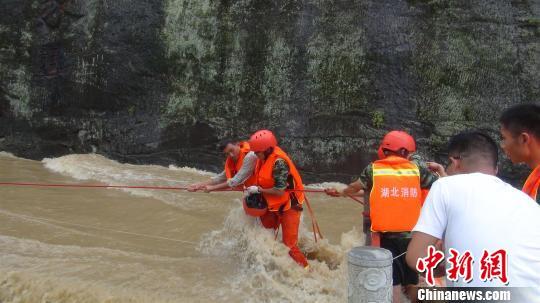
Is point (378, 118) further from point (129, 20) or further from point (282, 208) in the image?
point (129, 20)

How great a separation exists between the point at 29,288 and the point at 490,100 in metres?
8.38

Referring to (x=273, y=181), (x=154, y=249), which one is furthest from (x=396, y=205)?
(x=154, y=249)

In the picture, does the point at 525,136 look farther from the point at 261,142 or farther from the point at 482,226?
the point at 261,142

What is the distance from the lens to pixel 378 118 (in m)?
9.45

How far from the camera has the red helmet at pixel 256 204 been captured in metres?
4.46

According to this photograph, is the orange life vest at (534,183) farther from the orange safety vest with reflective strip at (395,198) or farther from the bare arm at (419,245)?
the orange safety vest with reflective strip at (395,198)

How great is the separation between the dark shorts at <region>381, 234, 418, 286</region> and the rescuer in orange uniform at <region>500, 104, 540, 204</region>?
54.2 inches

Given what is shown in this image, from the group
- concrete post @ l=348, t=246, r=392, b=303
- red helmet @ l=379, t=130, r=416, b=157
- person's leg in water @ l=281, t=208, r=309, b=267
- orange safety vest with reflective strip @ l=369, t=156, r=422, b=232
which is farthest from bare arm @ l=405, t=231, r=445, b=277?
person's leg in water @ l=281, t=208, r=309, b=267

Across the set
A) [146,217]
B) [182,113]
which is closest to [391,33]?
[182,113]

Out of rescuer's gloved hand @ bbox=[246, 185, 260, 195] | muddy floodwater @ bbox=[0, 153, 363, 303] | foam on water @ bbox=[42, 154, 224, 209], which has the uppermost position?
rescuer's gloved hand @ bbox=[246, 185, 260, 195]

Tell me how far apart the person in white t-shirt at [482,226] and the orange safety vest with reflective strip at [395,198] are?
158 cm

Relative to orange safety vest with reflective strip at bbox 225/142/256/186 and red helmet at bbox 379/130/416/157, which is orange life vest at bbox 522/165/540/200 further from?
orange safety vest with reflective strip at bbox 225/142/256/186

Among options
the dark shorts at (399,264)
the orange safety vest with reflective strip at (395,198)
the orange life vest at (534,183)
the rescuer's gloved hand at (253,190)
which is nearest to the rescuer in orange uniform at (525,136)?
the orange life vest at (534,183)

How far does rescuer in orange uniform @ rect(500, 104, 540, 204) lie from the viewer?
1955mm
